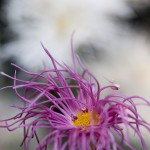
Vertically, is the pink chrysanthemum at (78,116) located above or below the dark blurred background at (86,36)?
below

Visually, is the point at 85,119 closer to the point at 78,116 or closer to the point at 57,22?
the point at 78,116

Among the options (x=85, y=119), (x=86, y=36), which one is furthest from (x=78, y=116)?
(x=86, y=36)

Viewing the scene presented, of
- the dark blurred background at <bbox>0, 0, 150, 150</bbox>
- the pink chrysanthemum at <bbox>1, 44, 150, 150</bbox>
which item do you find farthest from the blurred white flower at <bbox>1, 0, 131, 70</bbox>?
the pink chrysanthemum at <bbox>1, 44, 150, 150</bbox>

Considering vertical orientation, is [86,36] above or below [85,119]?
above

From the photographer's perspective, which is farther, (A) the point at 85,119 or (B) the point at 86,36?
(B) the point at 86,36

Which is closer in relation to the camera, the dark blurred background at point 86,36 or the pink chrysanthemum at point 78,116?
the pink chrysanthemum at point 78,116

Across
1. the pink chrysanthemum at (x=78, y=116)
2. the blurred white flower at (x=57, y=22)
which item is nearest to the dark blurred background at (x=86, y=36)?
the blurred white flower at (x=57, y=22)

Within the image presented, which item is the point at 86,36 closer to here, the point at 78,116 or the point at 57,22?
the point at 57,22

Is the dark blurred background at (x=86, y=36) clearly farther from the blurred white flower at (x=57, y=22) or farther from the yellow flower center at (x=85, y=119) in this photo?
the yellow flower center at (x=85, y=119)

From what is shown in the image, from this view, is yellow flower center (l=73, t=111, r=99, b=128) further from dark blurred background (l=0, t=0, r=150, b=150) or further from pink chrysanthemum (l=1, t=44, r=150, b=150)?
dark blurred background (l=0, t=0, r=150, b=150)

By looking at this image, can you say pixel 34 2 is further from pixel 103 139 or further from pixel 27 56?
pixel 103 139
